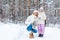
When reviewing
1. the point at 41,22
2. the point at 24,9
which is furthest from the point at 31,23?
the point at 24,9

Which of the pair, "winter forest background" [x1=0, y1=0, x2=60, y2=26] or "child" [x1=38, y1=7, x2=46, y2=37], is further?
"winter forest background" [x1=0, y1=0, x2=60, y2=26]

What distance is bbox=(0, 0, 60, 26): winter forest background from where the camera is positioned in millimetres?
5465

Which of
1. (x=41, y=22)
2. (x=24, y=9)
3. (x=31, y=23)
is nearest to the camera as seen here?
(x=31, y=23)

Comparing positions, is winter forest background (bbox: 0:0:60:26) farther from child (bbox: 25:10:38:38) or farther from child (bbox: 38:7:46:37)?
child (bbox: 25:10:38:38)

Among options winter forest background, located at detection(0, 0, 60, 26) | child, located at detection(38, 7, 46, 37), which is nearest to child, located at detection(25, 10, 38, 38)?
child, located at detection(38, 7, 46, 37)

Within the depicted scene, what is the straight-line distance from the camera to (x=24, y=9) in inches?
223

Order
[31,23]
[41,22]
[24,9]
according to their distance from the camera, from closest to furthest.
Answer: [31,23], [41,22], [24,9]

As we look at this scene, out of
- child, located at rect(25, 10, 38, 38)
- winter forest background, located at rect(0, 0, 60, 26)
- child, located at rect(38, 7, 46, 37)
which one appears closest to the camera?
child, located at rect(25, 10, 38, 38)

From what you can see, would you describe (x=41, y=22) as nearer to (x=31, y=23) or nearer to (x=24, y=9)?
(x=31, y=23)

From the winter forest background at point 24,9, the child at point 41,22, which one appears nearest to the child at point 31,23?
the child at point 41,22

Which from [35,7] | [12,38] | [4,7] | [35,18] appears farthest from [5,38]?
[4,7]

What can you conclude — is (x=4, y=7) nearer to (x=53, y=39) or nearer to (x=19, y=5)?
(x=19, y=5)

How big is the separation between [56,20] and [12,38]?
2.24 m

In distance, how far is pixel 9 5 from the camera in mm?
5801
